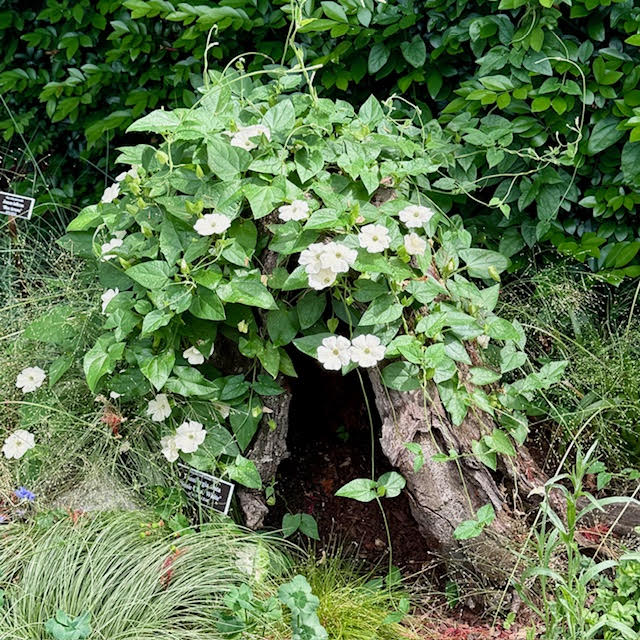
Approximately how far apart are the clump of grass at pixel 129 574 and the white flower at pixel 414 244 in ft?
2.80

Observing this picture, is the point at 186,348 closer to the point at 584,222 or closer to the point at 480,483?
the point at 480,483

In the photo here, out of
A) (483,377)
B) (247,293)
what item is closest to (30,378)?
(247,293)

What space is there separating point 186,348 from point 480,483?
2.74ft

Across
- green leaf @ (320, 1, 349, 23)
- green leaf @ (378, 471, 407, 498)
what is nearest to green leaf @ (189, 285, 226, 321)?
green leaf @ (378, 471, 407, 498)

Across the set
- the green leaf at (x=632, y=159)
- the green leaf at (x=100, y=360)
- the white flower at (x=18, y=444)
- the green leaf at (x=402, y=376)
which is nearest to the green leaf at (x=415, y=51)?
the green leaf at (x=632, y=159)

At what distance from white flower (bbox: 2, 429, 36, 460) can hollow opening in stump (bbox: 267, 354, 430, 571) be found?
0.72 m

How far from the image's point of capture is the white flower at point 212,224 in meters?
1.97

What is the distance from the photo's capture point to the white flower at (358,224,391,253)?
6.45ft

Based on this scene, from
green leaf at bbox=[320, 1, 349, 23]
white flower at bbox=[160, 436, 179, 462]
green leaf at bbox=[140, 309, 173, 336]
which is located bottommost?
white flower at bbox=[160, 436, 179, 462]

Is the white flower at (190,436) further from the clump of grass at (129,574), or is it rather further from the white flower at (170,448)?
the clump of grass at (129,574)

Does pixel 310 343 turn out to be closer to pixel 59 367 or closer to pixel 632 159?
pixel 59 367

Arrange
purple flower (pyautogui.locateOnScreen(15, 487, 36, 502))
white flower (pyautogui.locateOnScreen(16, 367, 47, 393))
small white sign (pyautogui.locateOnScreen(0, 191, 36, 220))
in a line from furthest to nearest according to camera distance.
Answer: small white sign (pyautogui.locateOnScreen(0, 191, 36, 220)) < white flower (pyautogui.locateOnScreen(16, 367, 47, 393)) < purple flower (pyautogui.locateOnScreen(15, 487, 36, 502))

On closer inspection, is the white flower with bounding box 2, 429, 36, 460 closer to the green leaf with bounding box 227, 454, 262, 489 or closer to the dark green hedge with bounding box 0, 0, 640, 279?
the green leaf with bounding box 227, 454, 262, 489

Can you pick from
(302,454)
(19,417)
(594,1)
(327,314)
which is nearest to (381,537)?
(302,454)
